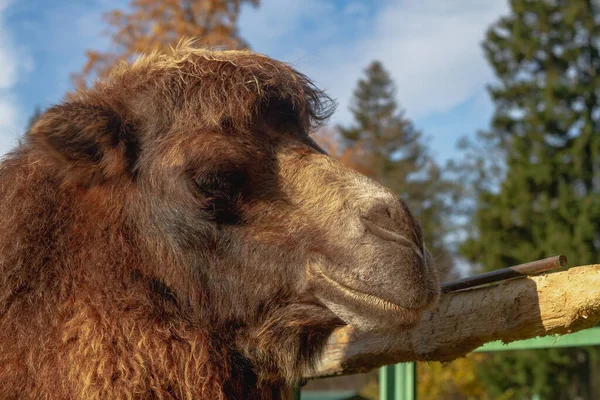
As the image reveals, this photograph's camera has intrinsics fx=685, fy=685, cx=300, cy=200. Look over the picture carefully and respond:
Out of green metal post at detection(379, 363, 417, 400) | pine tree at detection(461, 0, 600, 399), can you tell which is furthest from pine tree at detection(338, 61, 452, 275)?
green metal post at detection(379, 363, 417, 400)

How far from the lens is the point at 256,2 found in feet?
65.1

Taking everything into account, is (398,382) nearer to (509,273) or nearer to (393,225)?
(509,273)

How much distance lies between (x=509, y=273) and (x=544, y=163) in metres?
24.2

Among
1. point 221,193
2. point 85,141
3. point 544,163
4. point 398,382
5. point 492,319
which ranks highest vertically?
point 544,163

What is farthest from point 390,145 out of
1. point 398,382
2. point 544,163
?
point 398,382

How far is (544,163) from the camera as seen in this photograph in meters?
25.7

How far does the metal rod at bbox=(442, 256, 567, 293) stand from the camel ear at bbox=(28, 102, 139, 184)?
1.63 meters

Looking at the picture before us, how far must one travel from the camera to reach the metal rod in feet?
9.39

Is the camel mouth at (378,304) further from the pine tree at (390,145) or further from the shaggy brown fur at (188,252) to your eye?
the pine tree at (390,145)

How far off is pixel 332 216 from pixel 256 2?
58.8 feet

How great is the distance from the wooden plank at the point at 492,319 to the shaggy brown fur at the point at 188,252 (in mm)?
401

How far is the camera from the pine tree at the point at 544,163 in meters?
24.1

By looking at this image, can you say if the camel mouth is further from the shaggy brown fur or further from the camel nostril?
the camel nostril

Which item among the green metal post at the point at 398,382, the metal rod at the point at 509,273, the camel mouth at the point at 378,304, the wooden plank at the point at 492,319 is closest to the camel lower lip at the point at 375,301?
the camel mouth at the point at 378,304
